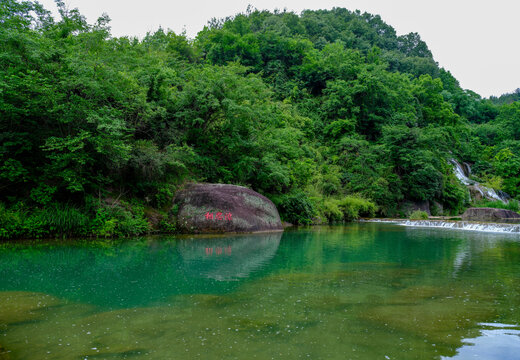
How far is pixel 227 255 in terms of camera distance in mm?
9750

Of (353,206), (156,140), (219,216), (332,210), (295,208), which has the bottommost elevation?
(219,216)

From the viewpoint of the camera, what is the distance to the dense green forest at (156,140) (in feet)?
38.1

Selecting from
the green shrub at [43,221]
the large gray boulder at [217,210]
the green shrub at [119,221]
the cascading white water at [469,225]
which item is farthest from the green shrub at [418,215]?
the green shrub at [43,221]

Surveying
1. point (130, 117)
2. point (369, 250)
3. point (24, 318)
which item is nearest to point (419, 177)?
point (369, 250)

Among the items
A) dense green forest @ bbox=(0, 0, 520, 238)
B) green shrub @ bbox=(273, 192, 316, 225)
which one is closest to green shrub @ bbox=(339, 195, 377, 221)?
dense green forest @ bbox=(0, 0, 520, 238)

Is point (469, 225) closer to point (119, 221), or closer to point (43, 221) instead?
point (119, 221)

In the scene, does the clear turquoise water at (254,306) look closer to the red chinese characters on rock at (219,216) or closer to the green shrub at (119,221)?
the green shrub at (119,221)

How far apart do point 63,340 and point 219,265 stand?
4.66 meters

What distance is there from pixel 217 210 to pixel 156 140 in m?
4.17

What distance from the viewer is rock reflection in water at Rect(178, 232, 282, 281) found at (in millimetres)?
7508

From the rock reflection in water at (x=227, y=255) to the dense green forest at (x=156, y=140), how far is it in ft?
10.8

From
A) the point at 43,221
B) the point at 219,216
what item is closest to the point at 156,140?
the point at 219,216

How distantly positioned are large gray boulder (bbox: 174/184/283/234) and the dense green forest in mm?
683

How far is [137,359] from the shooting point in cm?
335
